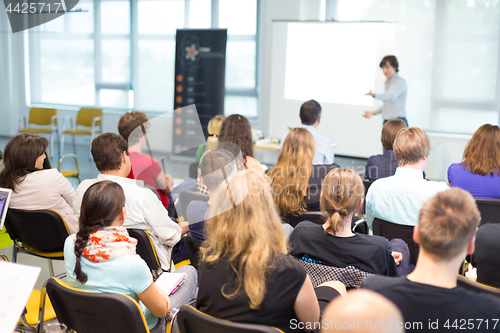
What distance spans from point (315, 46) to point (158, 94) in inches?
133

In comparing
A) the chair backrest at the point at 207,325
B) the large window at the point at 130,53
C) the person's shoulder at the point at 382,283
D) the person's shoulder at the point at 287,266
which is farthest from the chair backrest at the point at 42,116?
the person's shoulder at the point at 382,283

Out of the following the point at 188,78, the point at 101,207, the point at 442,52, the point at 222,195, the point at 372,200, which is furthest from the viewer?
the point at 188,78

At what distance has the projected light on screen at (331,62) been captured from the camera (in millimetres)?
5660

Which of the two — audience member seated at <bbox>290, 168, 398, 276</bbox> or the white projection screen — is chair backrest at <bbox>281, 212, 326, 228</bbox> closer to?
audience member seated at <bbox>290, 168, 398, 276</bbox>

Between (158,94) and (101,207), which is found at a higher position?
(158,94)

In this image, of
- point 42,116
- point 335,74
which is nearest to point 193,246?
point 335,74

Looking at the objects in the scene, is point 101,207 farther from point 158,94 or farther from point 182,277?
point 158,94

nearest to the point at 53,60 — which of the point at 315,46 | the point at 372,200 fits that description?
the point at 315,46

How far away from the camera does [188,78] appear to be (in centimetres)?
690

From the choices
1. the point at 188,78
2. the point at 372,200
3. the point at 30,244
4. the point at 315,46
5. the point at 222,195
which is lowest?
the point at 30,244

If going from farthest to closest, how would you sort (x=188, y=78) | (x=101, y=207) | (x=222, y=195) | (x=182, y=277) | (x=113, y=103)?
1. (x=113, y=103)
2. (x=188, y=78)
3. (x=182, y=277)
4. (x=101, y=207)
5. (x=222, y=195)

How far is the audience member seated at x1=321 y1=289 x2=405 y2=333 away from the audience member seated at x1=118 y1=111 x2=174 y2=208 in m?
2.19

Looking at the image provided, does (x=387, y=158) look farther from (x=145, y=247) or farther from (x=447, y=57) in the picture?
(x=447, y=57)

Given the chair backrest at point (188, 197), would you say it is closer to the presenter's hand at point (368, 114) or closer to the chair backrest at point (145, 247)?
the chair backrest at point (145, 247)
